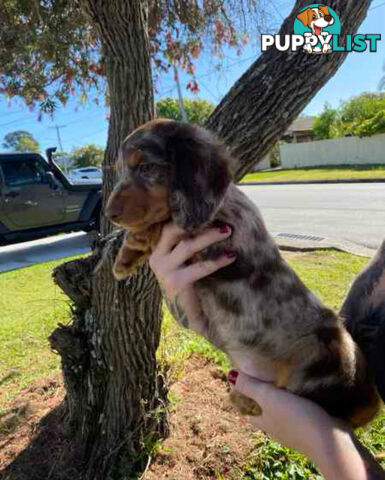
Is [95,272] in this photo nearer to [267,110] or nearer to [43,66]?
[267,110]

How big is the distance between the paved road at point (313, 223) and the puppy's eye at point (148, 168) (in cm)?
729

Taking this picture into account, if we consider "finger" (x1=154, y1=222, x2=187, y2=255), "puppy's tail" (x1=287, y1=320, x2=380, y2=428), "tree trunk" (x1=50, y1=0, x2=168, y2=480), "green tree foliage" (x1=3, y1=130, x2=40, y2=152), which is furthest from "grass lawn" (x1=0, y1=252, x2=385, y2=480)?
"green tree foliage" (x1=3, y1=130, x2=40, y2=152)

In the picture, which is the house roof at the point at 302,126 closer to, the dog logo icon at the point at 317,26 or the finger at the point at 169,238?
the dog logo icon at the point at 317,26

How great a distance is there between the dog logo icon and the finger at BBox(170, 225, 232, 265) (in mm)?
1280

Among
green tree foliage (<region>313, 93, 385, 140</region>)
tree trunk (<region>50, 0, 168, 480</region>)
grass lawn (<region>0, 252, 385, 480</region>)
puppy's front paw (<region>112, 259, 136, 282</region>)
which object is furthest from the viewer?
green tree foliage (<region>313, 93, 385, 140</region>)

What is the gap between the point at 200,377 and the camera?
12.7ft

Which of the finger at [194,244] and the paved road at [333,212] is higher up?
the finger at [194,244]

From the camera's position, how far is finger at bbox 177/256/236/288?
6.25 feet

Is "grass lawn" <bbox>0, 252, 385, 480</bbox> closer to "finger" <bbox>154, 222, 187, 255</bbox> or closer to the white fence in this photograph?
"finger" <bbox>154, 222, 187, 255</bbox>

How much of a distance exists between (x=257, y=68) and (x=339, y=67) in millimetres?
518

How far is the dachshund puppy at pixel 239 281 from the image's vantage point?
186 cm

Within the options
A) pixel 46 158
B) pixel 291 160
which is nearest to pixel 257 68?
pixel 46 158

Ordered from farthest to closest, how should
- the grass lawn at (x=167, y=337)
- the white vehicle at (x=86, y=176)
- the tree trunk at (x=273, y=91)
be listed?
the white vehicle at (x=86, y=176) < the grass lawn at (x=167, y=337) < the tree trunk at (x=273, y=91)

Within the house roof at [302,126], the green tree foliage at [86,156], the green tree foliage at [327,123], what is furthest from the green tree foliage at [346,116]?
the green tree foliage at [86,156]
